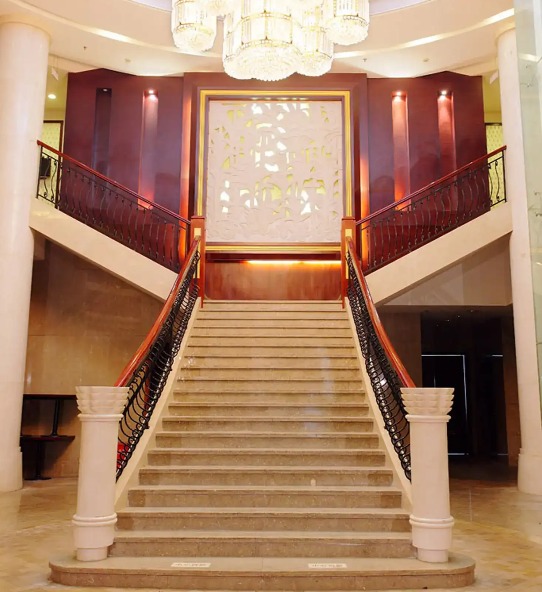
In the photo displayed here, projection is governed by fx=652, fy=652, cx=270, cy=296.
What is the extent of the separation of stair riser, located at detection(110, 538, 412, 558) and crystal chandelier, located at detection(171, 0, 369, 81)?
137 inches

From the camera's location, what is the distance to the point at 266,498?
16.5 feet

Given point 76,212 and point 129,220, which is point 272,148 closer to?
point 129,220

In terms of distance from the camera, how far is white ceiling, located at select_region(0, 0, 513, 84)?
8.61 metres

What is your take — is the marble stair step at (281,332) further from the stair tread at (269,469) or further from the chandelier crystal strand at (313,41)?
the chandelier crystal strand at (313,41)

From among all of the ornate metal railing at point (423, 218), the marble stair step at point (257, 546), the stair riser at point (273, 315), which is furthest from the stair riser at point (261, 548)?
the ornate metal railing at point (423, 218)

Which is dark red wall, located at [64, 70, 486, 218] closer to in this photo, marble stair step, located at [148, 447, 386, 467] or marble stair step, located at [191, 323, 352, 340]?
marble stair step, located at [191, 323, 352, 340]

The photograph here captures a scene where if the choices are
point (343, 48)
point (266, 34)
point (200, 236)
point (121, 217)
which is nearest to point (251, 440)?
point (266, 34)

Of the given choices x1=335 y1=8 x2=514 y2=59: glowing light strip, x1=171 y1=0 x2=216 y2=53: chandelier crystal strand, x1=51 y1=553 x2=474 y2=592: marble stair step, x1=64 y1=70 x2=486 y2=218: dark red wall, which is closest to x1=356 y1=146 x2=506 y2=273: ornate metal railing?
x1=64 y1=70 x2=486 y2=218: dark red wall

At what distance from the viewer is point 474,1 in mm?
8391

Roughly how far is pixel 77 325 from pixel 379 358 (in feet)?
18.3

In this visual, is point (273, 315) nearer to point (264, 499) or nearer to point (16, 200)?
point (16, 200)

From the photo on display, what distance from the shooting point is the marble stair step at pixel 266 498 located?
5.01m

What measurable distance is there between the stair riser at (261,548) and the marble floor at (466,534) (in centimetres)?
47

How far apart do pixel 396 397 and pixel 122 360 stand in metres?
5.65
